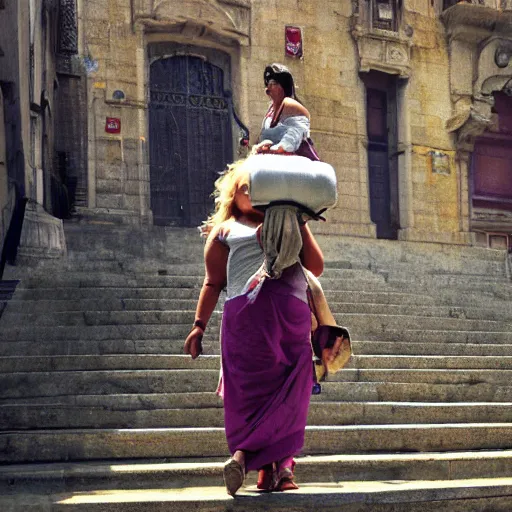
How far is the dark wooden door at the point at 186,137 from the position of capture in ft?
53.2

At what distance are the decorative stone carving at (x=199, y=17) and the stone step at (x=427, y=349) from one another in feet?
28.4

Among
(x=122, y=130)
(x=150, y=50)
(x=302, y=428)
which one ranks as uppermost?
(x=150, y=50)

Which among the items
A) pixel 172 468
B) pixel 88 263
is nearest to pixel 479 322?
pixel 88 263

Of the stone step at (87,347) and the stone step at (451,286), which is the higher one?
the stone step at (451,286)

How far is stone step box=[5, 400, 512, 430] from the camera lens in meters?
6.39

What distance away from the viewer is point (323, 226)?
16594 millimetres

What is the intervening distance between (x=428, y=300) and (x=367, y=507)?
218 inches

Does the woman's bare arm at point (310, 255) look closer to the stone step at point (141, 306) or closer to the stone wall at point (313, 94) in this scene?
the stone step at point (141, 306)

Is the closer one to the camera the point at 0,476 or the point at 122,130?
the point at 0,476

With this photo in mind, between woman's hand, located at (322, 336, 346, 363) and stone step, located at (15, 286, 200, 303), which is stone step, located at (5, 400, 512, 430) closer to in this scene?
woman's hand, located at (322, 336, 346, 363)

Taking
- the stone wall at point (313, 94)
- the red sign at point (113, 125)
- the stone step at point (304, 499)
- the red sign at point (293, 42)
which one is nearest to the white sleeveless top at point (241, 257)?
the stone step at point (304, 499)

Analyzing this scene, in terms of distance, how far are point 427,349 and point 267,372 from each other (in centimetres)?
370

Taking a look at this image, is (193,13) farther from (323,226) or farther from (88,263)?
(88,263)

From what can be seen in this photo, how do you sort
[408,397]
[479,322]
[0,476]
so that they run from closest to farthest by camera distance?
[0,476] → [408,397] → [479,322]
